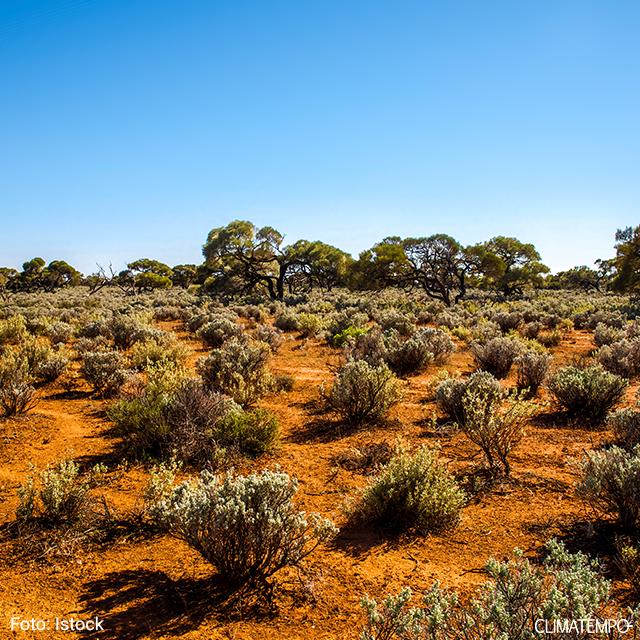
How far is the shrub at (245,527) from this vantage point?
3.88 metres

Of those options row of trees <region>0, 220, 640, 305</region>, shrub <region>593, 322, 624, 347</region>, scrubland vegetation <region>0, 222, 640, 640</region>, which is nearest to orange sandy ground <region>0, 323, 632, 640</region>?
scrubland vegetation <region>0, 222, 640, 640</region>

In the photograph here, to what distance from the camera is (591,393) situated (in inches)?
343

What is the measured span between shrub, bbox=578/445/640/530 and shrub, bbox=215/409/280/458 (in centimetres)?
448

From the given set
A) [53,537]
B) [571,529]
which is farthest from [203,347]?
[571,529]

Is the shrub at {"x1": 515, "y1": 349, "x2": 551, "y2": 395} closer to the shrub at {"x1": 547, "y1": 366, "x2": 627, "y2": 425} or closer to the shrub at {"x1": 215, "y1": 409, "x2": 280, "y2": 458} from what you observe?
the shrub at {"x1": 547, "y1": 366, "x2": 627, "y2": 425}

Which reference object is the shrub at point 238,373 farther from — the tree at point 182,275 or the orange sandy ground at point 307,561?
the tree at point 182,275

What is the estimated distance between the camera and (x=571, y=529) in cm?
487

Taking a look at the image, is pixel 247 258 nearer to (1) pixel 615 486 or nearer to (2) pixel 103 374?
(2) pixel 103 374

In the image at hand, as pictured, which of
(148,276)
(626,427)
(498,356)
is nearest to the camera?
(626,427)

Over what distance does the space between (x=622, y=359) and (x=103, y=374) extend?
44.6 ft

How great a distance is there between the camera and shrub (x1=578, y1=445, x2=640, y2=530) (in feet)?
15.3

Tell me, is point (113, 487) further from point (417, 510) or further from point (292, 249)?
point (292, 249)

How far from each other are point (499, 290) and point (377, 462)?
53.3m

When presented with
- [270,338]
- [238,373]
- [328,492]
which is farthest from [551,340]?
[328,492]
